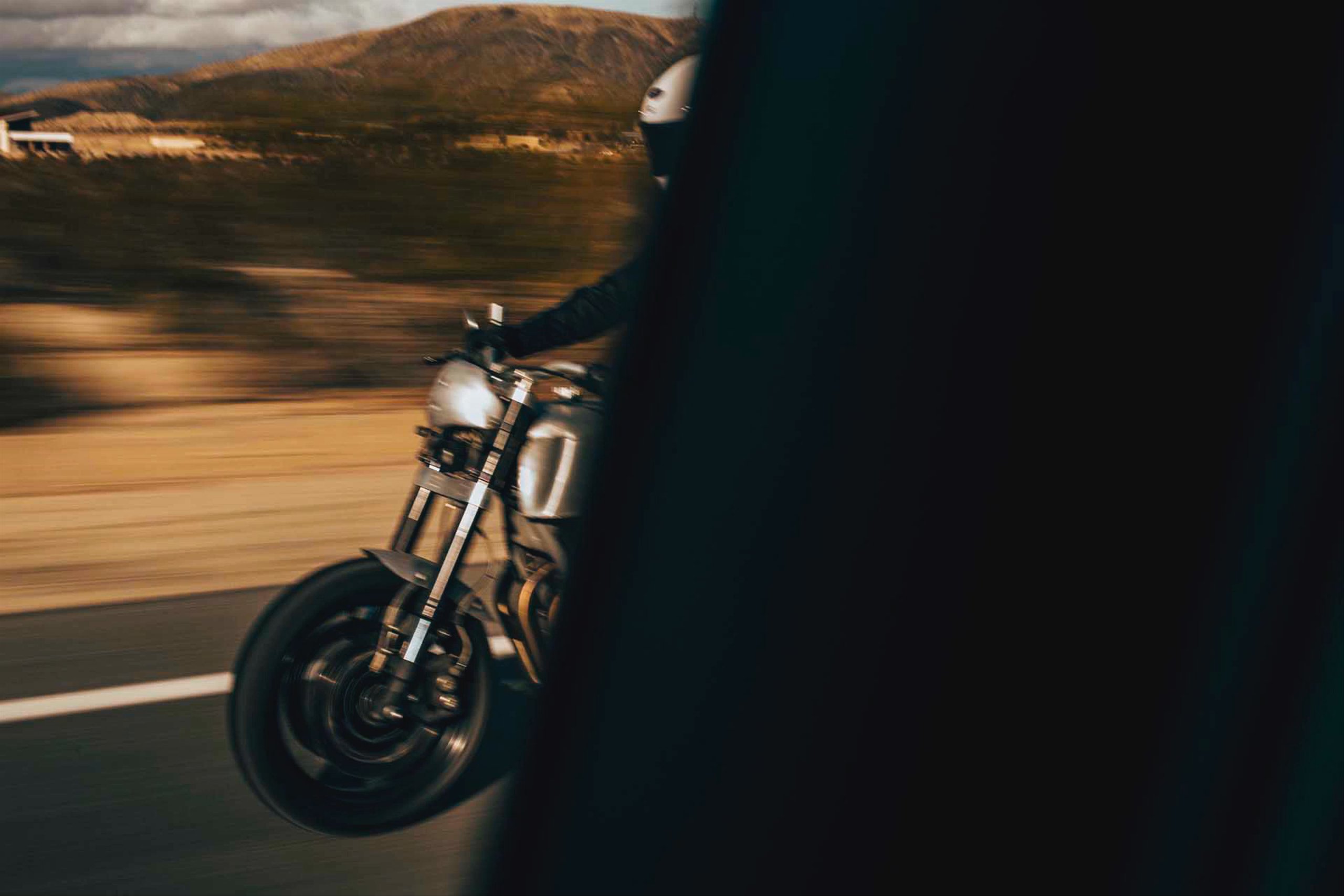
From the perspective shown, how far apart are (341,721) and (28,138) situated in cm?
1922

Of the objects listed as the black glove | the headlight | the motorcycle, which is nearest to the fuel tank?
the motorcycle

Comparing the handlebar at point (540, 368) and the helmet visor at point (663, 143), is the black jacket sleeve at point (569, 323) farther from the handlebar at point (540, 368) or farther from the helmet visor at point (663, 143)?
the helmet visor at point (663, 143)

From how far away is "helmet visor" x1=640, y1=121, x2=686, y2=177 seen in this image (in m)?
1.29

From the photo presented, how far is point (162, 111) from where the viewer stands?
72.2 feet

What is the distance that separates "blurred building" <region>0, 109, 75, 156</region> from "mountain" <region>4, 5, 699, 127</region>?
67cm

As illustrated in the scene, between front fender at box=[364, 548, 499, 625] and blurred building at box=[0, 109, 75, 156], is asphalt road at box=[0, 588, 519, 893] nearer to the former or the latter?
front fender at box=[364, 548, 499, 625]

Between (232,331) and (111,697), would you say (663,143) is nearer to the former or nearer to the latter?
(111,697)

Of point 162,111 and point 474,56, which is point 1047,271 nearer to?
point 474,56

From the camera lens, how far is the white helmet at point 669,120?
4.21ft

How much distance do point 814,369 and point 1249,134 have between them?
0.42 meters

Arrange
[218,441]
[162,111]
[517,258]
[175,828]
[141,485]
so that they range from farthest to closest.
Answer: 1. [162,111]
2. [517,258]
3. [218,441]
4. [141,485]
5. [175,828]

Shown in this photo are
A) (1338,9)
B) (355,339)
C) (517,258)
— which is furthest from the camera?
(517,258)

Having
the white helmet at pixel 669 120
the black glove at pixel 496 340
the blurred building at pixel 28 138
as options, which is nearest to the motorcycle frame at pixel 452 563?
the black glove at pixel 496 340

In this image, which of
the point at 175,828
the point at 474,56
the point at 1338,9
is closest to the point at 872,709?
the point at 1338,9
